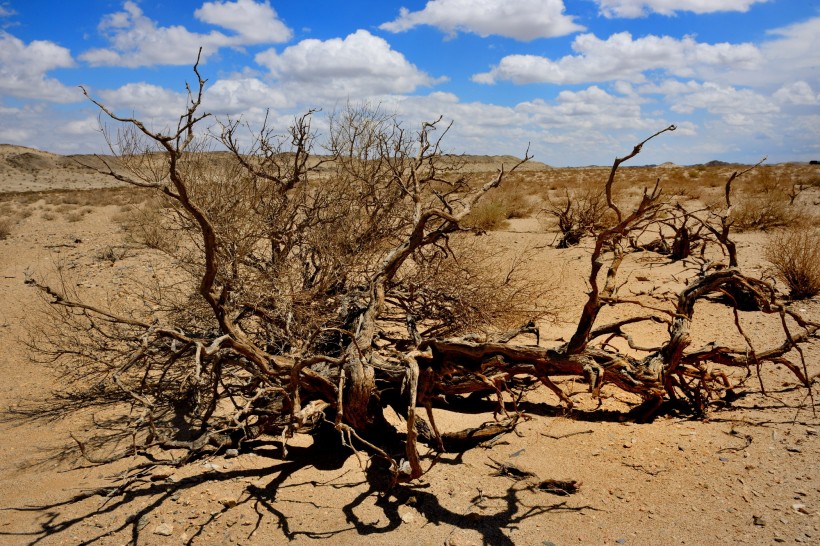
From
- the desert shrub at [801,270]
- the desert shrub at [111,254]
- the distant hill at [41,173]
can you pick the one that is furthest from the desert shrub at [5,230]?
the distant hill at [41,173]

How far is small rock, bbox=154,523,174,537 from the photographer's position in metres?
3.65

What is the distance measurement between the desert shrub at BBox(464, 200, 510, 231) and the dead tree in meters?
6.71

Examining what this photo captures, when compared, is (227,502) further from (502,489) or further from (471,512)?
(502,489)

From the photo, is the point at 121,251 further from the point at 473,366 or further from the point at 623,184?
the point at 623,184

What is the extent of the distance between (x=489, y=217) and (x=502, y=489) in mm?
11232

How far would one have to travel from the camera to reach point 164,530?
366cm

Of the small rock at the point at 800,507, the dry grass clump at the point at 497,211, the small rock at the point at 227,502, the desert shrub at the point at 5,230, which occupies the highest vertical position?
the dry grass clump at the point at 497,211

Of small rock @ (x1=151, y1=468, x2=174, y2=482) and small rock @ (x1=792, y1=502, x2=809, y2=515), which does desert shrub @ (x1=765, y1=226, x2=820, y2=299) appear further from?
small rock @ (x1=151, y1=468, x2=174, y2=482)

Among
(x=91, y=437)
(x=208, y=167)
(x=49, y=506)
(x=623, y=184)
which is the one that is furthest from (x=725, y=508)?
(x=623, y=184)

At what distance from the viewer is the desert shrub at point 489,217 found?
1452 cm

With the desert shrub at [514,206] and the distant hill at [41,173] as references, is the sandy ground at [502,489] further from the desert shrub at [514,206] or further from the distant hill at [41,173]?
the distant hill at [41,173]

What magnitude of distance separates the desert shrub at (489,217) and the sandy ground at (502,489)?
9.44m

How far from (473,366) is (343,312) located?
165 centimetres

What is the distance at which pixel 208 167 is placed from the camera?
7457mm
